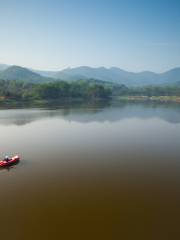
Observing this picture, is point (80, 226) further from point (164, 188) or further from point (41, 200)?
point (164, 188)

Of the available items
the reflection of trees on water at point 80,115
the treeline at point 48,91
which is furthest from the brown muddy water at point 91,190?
the treeline at point 48,91

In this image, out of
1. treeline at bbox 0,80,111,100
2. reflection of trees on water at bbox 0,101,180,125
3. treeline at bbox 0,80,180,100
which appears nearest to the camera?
reflection of trees on water at bbox 0,101,180,125

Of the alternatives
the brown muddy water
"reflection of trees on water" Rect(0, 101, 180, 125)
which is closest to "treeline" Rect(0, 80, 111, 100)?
"reflection of trees on water" Rect(0, 101, 180, 125)

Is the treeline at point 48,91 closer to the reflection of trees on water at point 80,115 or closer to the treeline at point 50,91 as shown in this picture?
the treeline at point 50,91

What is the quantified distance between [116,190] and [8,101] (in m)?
49.6

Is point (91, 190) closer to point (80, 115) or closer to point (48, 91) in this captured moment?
point (80, 115)

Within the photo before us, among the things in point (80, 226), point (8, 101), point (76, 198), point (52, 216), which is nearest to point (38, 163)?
point (76, 198)

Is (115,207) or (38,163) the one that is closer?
(115,207)

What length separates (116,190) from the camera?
9.63 m

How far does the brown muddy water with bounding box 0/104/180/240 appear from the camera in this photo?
7094 mm

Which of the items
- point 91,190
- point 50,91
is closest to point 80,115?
point 91,190

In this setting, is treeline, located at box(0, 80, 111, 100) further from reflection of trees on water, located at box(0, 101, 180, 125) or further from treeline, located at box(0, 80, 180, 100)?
reflection of trees on water, located at box(0, 101, 180, 125)

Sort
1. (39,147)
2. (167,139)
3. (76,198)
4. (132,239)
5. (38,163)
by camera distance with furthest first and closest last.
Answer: (167,139) < (39,147) < (38,163) < (76,198) < (132,239)

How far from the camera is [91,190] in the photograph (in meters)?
9.59
